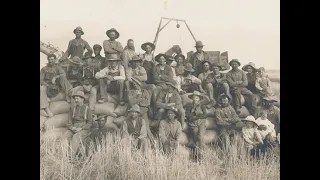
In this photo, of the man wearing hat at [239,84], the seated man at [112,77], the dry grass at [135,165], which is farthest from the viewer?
the man wearing hat at [239,84]

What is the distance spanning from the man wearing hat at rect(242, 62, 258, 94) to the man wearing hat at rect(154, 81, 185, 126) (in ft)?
2.76

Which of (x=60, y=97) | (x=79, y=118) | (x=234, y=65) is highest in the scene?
(x=234, y=65)

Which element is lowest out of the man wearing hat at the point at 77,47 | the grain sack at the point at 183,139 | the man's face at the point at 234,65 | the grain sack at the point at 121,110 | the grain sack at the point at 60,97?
the grain sack at the point at 183,139

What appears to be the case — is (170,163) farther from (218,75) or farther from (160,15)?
(160,15)

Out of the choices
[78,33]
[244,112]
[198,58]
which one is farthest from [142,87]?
[244,112]

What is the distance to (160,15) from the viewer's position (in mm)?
4504

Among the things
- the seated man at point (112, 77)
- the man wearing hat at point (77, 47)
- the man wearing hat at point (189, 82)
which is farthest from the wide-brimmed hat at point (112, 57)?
the man wearing hat at point (189, 82)

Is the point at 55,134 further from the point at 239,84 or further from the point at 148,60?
the point at 239,84

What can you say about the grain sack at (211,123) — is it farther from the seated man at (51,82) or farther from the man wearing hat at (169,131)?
the seated man at (51,82)

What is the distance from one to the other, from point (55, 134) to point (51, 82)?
1.94ft

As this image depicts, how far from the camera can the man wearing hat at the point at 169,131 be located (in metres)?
4.41

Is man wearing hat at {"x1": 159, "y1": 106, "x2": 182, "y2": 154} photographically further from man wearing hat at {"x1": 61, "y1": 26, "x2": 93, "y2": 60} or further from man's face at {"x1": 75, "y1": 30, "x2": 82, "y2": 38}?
man's face at {"x1": 75, "y1": 30, "x2": 82, "y2": 38}

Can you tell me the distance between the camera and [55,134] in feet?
14.3

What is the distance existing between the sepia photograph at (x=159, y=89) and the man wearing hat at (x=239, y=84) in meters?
0.01
